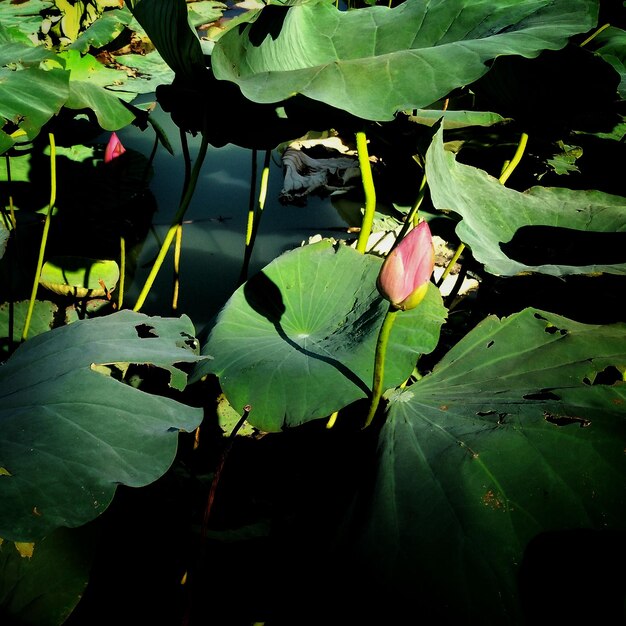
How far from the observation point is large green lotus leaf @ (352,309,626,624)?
0.67 metres

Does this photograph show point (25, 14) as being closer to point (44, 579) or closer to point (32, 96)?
point (32, 96)

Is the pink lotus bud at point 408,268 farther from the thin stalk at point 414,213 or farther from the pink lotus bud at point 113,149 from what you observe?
the pink lotus bud at point 113,149

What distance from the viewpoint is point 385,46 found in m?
1.07

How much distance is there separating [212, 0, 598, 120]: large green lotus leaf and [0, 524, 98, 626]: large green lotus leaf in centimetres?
77

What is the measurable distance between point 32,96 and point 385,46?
86 cm

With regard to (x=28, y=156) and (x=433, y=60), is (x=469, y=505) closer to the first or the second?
(x=433, y=60)

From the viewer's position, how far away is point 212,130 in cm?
128

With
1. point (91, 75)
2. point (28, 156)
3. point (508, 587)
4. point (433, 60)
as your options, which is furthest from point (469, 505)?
point (91, 75)

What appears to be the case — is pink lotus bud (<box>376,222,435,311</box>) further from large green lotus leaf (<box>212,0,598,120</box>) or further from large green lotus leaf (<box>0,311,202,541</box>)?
large green lotus leaf (<box>0,311,202,541</box>)

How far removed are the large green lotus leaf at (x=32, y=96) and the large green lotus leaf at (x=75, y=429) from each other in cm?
58

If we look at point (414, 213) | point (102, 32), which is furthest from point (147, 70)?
point (414, 213)

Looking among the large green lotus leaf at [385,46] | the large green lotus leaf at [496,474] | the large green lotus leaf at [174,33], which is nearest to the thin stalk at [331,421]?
the large green lotus leaf at [496,474]

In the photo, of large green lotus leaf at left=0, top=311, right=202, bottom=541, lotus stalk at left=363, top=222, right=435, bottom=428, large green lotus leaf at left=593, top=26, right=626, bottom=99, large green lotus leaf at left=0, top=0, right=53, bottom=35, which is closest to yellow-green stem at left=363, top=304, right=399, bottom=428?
lotus stalk at left=363, top=222, right=435, bottom=428

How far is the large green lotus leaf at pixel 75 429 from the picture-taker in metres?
0.62
